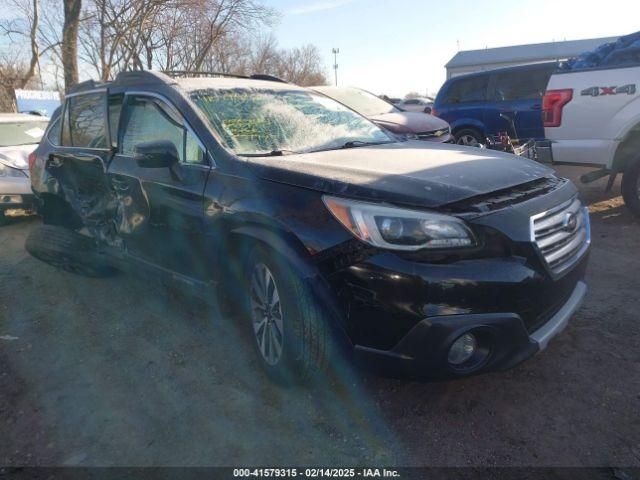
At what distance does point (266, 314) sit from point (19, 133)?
740 cm

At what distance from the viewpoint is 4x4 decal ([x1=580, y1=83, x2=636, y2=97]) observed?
5.39m

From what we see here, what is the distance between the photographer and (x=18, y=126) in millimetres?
8234

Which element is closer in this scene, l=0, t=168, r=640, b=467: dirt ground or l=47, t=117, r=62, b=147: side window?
l=0, t=168, r=640, b=467: dirt ground

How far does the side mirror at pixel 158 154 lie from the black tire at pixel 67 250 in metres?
1.53

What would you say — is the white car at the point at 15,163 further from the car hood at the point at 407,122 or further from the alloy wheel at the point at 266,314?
the alloy wheel at the point at 266,314

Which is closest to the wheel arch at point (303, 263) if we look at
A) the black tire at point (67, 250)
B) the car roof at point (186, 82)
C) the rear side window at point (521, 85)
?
the car roof at point (186, 82)

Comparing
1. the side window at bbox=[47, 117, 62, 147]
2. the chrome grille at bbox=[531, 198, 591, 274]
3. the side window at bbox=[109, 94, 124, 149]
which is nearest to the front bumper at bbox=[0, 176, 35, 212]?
the side window at bbox=[47, 117, 62, 147]

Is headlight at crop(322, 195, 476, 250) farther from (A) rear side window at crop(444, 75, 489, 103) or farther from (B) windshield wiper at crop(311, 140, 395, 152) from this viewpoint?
(A) rear side window at crop(444, 75, 489, 103)

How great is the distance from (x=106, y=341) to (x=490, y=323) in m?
2.70

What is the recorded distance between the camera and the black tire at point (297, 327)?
8.03ft

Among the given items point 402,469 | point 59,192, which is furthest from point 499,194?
point 59,192

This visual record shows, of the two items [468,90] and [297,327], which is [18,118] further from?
[468,90]

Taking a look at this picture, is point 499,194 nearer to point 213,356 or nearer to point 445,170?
point 445,170

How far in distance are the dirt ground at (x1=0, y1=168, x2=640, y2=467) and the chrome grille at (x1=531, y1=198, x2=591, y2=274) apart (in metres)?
0.70
